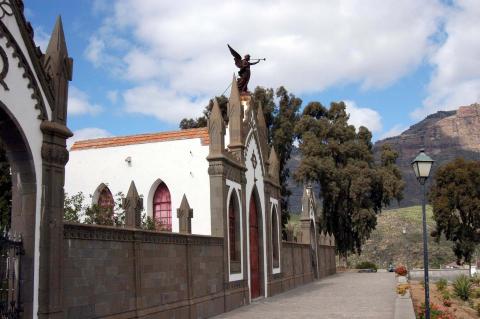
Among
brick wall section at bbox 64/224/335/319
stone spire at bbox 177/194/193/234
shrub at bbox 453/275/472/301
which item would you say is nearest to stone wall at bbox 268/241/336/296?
brick wall section at bbox 64/224/335/319

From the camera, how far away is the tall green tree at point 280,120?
4691 cm

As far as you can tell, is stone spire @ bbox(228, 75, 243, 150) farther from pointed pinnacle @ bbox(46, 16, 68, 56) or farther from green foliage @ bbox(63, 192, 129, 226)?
pointed pinnacle @ bbox(46, 16, 68, 56)

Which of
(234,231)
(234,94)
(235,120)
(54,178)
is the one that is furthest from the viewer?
(234,94)

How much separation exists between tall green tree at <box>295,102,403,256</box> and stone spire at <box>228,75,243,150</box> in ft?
81.8

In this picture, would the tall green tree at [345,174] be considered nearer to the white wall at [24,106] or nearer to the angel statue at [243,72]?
the angel statue at [243,72]

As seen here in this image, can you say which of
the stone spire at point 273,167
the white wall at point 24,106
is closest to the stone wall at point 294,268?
the stone spire at point 273,167

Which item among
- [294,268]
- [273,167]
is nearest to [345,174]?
[294,268]

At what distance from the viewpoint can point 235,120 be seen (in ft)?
68.6

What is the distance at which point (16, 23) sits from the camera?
370 inches

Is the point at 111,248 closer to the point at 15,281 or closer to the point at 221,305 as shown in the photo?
the point at 15,281

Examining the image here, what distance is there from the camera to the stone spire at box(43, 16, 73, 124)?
1017 cm

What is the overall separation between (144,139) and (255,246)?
21.0ft

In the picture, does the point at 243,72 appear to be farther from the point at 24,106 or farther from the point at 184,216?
the point at 24,106

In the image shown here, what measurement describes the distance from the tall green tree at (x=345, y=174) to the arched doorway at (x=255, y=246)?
880 inches
